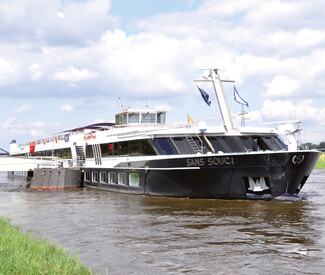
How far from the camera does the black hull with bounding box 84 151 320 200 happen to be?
64.3ft

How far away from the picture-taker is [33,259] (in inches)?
354

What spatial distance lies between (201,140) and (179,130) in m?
1.31

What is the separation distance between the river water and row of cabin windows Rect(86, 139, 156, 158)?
278 cm

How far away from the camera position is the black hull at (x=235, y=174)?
19594 millimetres

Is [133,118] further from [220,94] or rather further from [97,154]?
[220,94]

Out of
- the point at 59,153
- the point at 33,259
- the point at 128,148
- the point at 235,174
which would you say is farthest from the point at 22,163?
the point at 33,259

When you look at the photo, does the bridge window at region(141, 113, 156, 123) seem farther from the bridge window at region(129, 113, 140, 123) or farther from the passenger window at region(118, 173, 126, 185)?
the passenger window at region(118, 173, 126, 185)

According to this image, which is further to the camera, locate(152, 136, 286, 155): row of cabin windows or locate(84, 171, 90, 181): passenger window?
locate(84, 171, 90, 181): passenger window

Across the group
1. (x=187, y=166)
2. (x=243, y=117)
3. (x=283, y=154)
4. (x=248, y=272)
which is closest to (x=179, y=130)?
(x=187, y=166)

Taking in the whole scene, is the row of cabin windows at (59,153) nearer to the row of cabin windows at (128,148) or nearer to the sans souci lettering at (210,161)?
the row of cabin windows at (128,148)

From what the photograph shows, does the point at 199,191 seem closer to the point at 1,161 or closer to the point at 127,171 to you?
the point at 127,171

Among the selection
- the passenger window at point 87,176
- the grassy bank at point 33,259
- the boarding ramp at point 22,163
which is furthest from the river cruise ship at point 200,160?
the grassy bank at point 33,259

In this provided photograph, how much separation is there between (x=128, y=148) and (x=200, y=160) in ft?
20.8

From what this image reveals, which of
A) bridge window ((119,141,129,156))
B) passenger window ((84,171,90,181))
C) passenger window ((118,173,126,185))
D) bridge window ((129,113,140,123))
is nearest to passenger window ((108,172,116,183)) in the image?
passenger window ((118,173,126,185))
